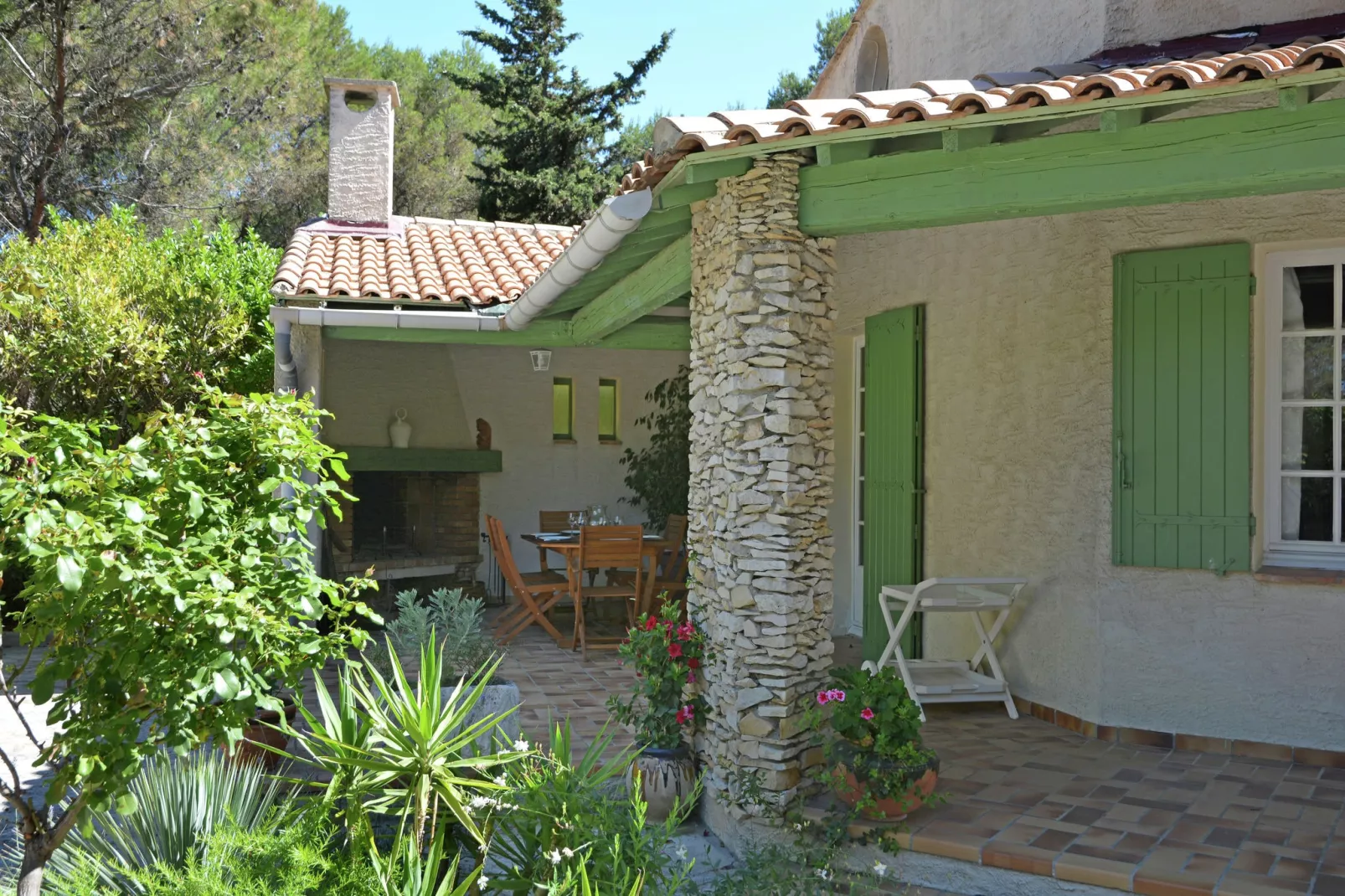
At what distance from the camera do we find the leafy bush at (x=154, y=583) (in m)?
3.03

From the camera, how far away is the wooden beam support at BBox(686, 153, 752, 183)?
4.38 meters

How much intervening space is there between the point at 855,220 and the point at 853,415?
392cm

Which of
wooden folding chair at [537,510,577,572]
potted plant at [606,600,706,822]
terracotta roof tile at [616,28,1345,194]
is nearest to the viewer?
terracotta roof tile at [616,28,1345,194]

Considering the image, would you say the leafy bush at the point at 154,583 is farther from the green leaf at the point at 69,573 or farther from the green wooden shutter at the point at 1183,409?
the green wooden shutter at the point at 1183,409

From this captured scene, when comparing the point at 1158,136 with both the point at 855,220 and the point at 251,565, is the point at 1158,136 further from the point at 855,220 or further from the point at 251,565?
the point at 251,565

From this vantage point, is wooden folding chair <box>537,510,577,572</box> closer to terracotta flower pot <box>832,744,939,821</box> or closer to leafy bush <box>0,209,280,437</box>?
leafy bush <box>0,209,280,437</box>

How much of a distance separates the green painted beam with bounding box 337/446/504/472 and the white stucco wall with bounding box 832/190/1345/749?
17.0ft

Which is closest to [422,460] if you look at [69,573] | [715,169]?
[715,169]

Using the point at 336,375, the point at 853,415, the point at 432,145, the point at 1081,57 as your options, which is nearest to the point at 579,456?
the point at 336,375

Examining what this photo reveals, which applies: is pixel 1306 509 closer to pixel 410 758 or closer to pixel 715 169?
pixel 715 169

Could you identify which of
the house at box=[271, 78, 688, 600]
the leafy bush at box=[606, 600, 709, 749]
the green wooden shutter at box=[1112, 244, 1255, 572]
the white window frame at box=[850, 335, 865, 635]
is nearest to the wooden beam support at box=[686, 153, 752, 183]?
the leafy bush at box=[606, 600, 709, 749]

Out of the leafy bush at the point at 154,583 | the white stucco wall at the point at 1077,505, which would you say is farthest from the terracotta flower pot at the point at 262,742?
the white stucco wall at the point at 1077,505

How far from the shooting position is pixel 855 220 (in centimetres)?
442

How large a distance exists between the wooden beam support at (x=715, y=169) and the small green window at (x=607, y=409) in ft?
23.6
